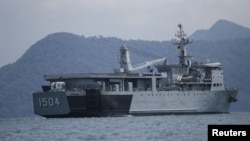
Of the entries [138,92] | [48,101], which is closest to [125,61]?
[138,92]

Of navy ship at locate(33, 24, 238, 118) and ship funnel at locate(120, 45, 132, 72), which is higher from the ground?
ship funnel at locate(120, 45, 132, 72)

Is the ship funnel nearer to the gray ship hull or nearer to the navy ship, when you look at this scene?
the navy ship

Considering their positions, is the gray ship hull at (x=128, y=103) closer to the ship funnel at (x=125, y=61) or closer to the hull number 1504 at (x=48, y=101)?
the hull number 1504 at (x=48, y=101)

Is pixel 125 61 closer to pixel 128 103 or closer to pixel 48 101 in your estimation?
pixel 128 103

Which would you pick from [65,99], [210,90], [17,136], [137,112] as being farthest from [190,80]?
[17,136]

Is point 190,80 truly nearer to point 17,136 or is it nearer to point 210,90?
point 210,90

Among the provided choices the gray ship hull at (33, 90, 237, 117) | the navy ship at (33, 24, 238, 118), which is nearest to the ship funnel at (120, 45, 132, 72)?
the navy ship at (33, 24, 238, 118)

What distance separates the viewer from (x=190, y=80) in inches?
4313

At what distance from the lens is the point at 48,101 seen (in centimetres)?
9975

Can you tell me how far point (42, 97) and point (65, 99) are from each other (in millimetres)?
3991

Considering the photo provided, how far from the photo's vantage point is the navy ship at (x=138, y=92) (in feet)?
323

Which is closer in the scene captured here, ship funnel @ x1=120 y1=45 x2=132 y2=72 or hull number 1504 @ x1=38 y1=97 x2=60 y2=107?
hull number 1504 @ x1=38 y1=97 x2=60 y2=107

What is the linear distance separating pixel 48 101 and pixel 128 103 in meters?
9.90

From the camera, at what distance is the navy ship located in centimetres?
9856
